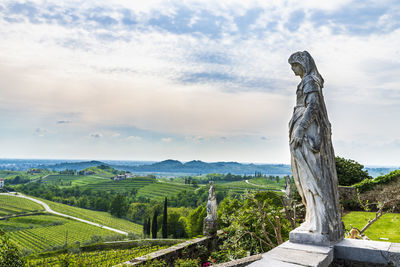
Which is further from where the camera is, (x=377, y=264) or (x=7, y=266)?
(x=7, y=266)

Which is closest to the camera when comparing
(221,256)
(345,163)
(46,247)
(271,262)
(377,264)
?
(271,262)

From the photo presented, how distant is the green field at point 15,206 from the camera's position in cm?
9088

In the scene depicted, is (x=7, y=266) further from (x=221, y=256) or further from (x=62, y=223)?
(x=62, y=223)

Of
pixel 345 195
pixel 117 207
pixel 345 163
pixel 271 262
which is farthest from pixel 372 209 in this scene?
pixel 117 207

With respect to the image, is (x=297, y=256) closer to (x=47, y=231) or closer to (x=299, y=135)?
(x=299, y=135)

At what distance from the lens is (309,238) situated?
3.88 m

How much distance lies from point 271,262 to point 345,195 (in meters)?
20.6

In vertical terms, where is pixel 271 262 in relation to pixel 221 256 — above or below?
above

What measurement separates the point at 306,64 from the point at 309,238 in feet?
8.11

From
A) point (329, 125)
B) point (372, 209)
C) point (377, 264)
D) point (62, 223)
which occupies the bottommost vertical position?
point (62, 223)

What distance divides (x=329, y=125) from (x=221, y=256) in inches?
257

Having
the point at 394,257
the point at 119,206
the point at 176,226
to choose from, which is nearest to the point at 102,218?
the point at 119,206

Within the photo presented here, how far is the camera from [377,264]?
357 centimetres

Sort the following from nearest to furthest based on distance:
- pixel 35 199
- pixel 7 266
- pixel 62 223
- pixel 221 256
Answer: pixel 7 266
pixel 221 256
pixel 62 223
pixel 35 199
